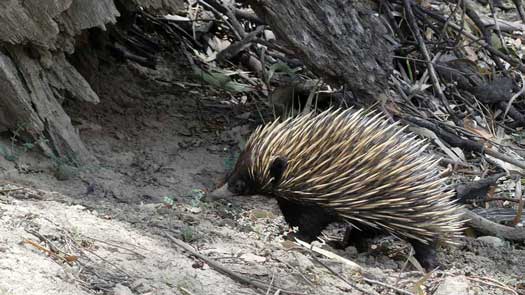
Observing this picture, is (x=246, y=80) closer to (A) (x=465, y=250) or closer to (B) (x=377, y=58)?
(B) (x=377, y=58)

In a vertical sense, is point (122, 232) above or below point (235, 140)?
above

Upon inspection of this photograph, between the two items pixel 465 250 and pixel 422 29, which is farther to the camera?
pixel 422 29

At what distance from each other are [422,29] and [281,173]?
10.8ft

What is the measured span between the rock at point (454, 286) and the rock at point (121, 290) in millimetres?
1843

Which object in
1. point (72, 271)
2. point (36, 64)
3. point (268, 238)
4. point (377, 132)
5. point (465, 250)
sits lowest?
point (465, 250)

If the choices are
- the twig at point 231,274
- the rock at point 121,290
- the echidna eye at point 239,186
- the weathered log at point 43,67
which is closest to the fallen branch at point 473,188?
the echidna eye at point 239,186

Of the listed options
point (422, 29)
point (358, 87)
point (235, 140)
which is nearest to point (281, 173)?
point (358, 87)

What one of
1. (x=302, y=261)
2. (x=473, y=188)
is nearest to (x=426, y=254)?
(x=473, y=188)

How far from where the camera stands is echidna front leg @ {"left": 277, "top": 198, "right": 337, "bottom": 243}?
4.92 m

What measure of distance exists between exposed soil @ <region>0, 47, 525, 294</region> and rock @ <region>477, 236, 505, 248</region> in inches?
1.6

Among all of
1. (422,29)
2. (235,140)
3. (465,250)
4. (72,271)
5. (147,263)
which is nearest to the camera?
(72,271)

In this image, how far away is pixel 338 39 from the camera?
524 centimetres

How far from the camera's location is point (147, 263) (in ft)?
11.9

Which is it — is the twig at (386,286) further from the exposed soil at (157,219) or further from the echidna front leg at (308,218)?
the echidna front leg at (308,218)
